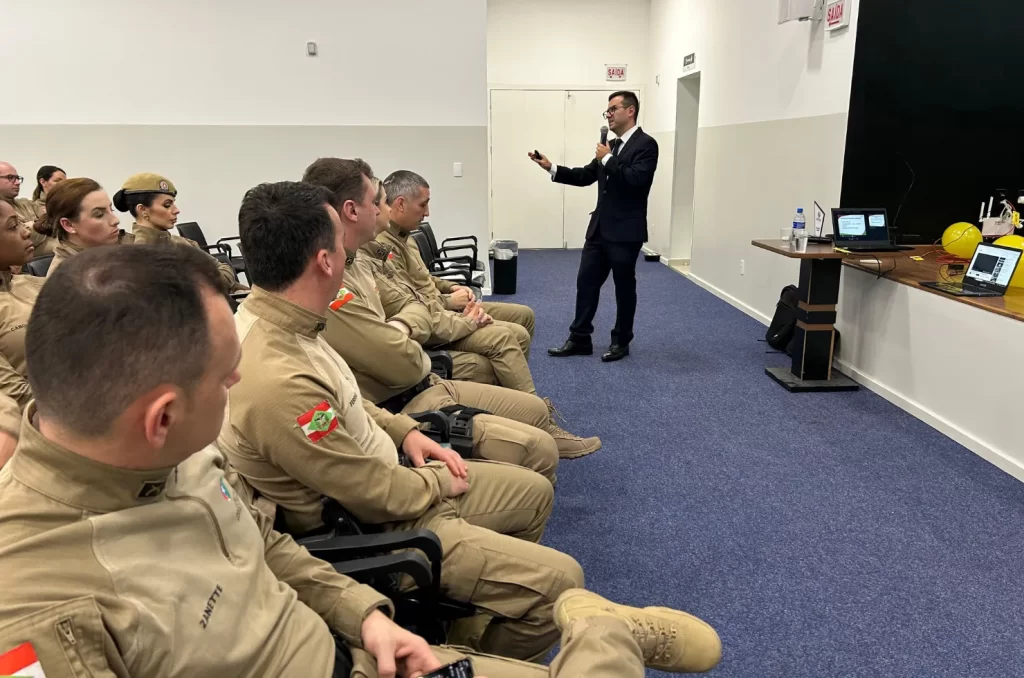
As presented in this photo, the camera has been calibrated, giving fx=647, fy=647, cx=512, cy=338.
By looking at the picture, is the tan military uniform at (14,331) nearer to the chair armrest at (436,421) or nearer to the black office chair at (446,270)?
the chair armrest at (436,421)

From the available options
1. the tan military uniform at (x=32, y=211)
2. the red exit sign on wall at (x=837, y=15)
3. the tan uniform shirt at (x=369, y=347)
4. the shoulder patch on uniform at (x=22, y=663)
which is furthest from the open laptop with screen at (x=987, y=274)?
the tan military uniform at (x=32, y=211)

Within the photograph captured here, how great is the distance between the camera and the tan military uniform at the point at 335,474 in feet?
4.30

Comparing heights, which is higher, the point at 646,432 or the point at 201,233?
the point at 201,233

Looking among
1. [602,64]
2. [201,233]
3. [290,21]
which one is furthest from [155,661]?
[602,64]

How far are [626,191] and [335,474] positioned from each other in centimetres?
322

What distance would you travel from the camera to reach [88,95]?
211 inches

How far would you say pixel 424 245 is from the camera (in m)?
4.54

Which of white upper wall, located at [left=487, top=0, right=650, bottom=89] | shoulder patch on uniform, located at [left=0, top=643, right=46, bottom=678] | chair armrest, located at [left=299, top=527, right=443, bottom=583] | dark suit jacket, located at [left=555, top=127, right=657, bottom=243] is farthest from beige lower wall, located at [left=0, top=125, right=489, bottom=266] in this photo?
shoulder patch on uniform, located at [left=0, top=643, right=46, bottom=678]

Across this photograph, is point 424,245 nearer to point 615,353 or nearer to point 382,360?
point 615,353

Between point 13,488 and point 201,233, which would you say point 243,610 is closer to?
point 13,488

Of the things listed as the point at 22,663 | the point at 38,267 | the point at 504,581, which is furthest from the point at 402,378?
the point at 38,267

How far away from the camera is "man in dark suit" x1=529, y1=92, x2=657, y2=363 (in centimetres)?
406

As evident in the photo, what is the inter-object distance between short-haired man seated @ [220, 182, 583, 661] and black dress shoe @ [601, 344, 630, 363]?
9.49 ft

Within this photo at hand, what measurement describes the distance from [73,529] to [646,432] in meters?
2.76
